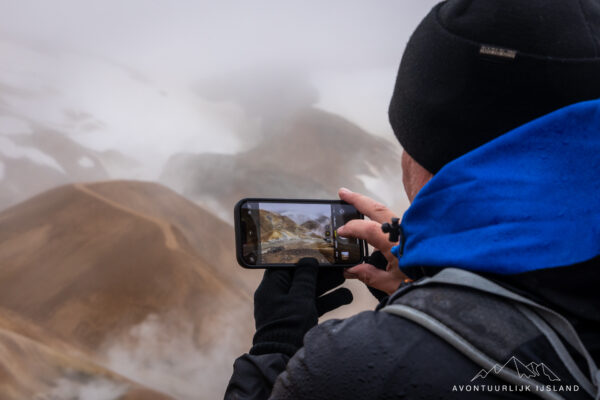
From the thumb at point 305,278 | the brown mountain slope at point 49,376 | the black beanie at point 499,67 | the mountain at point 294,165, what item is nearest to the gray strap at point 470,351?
the black beanie at point 499,67

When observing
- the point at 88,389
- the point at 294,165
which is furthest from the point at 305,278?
the point at 294,165

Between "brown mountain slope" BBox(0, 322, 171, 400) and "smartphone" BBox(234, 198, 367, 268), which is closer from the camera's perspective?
"smartphone" BBox(234, 198, 367, 268)

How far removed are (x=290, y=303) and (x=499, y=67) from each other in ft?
1.24

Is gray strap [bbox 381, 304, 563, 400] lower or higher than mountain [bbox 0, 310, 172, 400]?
higher

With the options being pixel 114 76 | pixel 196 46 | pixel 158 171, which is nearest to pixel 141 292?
pixel 158 171

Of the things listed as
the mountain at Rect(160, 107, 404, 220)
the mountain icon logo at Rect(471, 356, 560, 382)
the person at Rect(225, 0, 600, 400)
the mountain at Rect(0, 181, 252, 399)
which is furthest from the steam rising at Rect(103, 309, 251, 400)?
the mountain icon logo at Rect(471, 356, 560, 382)

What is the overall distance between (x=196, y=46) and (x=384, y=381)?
46.9 inches

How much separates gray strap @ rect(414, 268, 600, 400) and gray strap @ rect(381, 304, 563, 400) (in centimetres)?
3

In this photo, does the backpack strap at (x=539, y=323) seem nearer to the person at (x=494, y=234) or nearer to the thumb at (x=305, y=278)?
the person at (x=494, y=234)

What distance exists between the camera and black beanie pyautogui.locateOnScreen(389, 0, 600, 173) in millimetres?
400

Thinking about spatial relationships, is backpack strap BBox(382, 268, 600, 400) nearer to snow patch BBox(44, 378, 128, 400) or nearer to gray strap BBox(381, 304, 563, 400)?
gray strap BBox(381, 304, 563, 400)

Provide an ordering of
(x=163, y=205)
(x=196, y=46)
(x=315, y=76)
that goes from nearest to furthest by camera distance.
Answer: (x=163, y=205) → (x=196, y=46) → (x=315, y=76)

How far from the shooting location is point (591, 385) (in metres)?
0.31

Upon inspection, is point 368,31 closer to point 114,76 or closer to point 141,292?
point 114,76
